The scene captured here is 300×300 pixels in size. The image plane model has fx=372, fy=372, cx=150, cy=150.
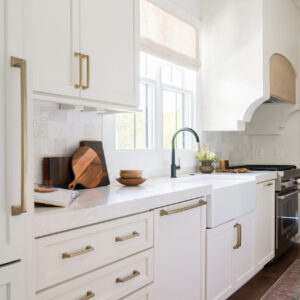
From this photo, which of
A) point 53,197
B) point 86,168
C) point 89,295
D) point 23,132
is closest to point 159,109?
point 86,168

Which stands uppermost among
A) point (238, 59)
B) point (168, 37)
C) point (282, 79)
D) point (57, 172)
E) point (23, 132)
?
point (168, 37)

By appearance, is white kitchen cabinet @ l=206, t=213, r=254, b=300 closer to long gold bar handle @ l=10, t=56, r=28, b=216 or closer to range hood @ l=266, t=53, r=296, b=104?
range hood @ l=266, t=53, r=296, b=104

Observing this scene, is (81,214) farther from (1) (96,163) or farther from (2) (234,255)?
(2) (234,255)

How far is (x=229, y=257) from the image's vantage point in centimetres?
271

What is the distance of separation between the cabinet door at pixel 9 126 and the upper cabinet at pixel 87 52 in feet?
1.57

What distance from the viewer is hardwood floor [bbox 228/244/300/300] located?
116 inches

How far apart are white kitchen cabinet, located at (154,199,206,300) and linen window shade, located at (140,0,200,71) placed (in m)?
1.34

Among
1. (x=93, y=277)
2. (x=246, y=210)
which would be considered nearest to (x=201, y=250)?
(x=246, y=210)

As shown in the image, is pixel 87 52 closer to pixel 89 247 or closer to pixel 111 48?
pixel 111 48

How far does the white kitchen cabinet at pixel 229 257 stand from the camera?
2447 mm

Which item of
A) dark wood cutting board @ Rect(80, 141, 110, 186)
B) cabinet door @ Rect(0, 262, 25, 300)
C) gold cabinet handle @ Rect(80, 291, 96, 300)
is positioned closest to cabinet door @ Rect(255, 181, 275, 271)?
dark wood cutting board @ Rect(80, 141, 110, 186)

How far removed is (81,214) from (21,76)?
581 millimetres

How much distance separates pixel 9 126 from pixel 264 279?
2.91m

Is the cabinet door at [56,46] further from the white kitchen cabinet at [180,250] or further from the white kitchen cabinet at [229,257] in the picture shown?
the white kitchen cabinet at [229,257]
